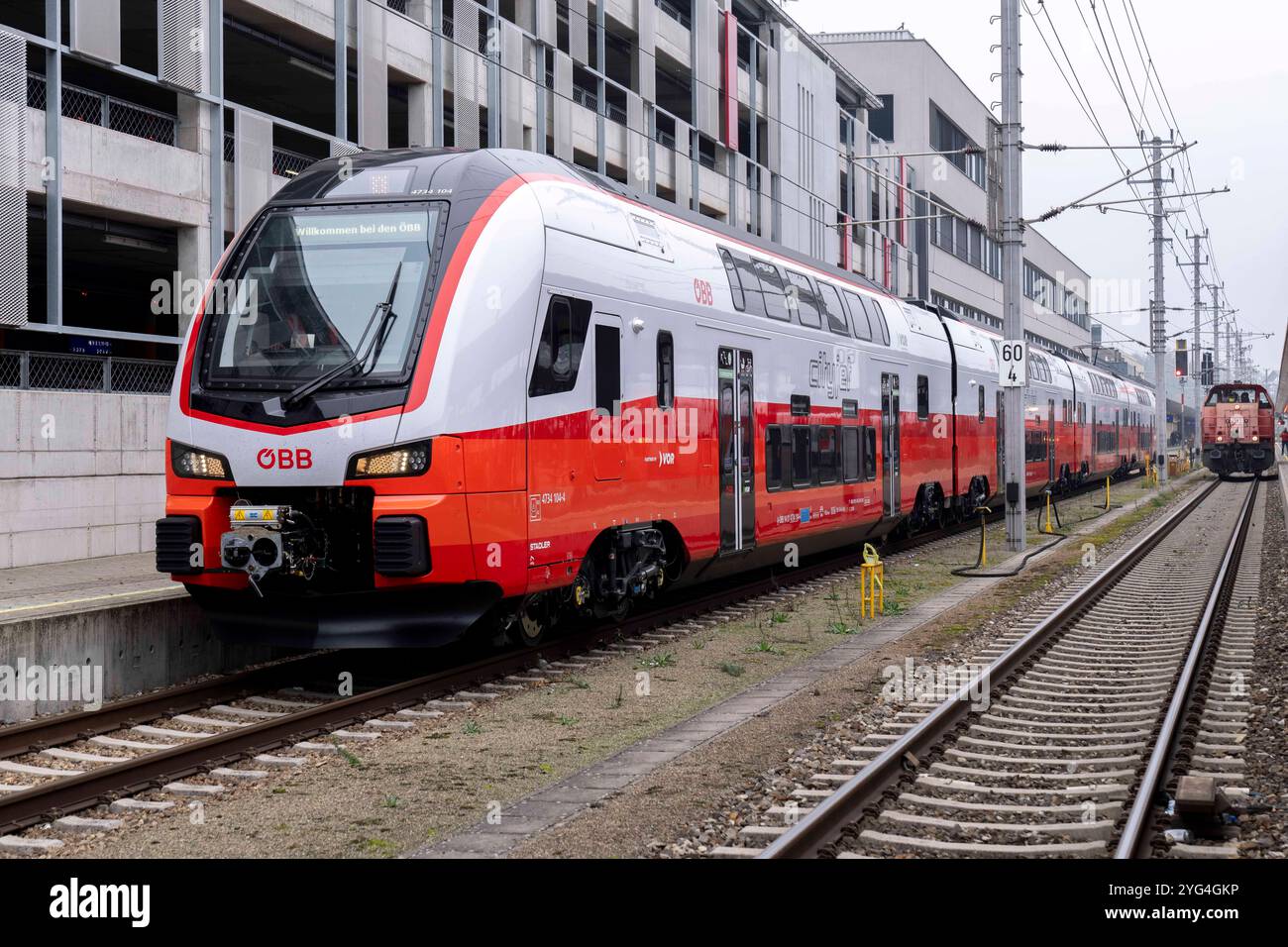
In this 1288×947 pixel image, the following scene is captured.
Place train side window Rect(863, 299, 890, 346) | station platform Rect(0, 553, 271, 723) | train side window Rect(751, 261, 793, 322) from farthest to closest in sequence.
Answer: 1. train side window Rect(863, 299, 890, 346)
2. train side window Rect(751, 261, 793, 322)
3. station platform Rect(0, 553, 271, 723)

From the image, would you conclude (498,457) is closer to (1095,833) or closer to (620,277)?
(620,277)

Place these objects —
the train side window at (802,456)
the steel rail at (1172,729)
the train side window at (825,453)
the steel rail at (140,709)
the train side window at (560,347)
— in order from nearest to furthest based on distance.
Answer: the steel rail at (1172,729)
the steel rail at (140,709)
the train side window at (560,347)
the train side window at (802,456)
the train side window at (825,453)

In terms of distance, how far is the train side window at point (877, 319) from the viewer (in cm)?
1920

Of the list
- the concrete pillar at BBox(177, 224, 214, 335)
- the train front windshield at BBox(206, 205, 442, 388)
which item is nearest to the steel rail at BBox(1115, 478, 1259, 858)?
the train front windshield at BBox(206, 205, 442, 388)

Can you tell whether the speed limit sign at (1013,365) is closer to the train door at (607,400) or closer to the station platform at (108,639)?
the train door at (607,400)

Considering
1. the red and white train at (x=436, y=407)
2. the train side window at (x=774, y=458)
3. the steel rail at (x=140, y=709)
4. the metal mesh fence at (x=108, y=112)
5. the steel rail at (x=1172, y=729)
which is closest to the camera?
the steel rail at (x=1172, y=729)

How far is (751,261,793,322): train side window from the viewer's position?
1499 centimetres

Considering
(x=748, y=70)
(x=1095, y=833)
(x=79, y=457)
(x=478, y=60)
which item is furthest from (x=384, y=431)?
(x=748, y=70)

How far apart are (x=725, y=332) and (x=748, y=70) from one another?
26.0 metres

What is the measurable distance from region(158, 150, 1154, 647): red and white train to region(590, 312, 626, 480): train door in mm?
26

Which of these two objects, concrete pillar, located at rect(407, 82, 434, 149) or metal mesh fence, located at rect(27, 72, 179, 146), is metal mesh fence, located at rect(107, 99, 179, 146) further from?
concrete pillar, located at rect(407, 82, 434, 149)

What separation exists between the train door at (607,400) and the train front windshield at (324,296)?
1.92 metres

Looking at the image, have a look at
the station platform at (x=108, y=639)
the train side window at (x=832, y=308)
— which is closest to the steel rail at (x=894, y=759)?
the train side window at (x=832, y=308)

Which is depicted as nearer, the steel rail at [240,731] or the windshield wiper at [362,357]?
the steel rail at [240,731]
